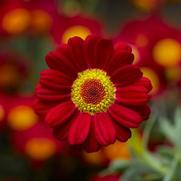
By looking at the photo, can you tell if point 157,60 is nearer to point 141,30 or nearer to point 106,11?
point 141,30

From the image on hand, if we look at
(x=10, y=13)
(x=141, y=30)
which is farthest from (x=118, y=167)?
(x=10, y=13)

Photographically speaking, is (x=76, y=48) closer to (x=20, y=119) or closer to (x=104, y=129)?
(x=104, y=129)

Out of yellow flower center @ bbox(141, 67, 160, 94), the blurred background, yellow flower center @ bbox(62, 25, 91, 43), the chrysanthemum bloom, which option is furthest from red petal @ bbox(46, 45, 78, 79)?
yellow flower center @ bbox(62, 25, 91, 43)

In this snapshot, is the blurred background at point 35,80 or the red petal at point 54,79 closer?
the red petal at point 54,79

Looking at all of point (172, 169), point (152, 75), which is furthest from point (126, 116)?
point (152, 75)

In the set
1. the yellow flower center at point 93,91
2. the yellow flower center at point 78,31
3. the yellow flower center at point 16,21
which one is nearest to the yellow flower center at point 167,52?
the yellow flower center at point 78,31

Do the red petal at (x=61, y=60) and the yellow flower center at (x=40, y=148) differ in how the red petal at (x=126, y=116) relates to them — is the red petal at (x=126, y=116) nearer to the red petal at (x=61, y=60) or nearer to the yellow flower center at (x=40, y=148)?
the red petal at (x=61, y=60)
